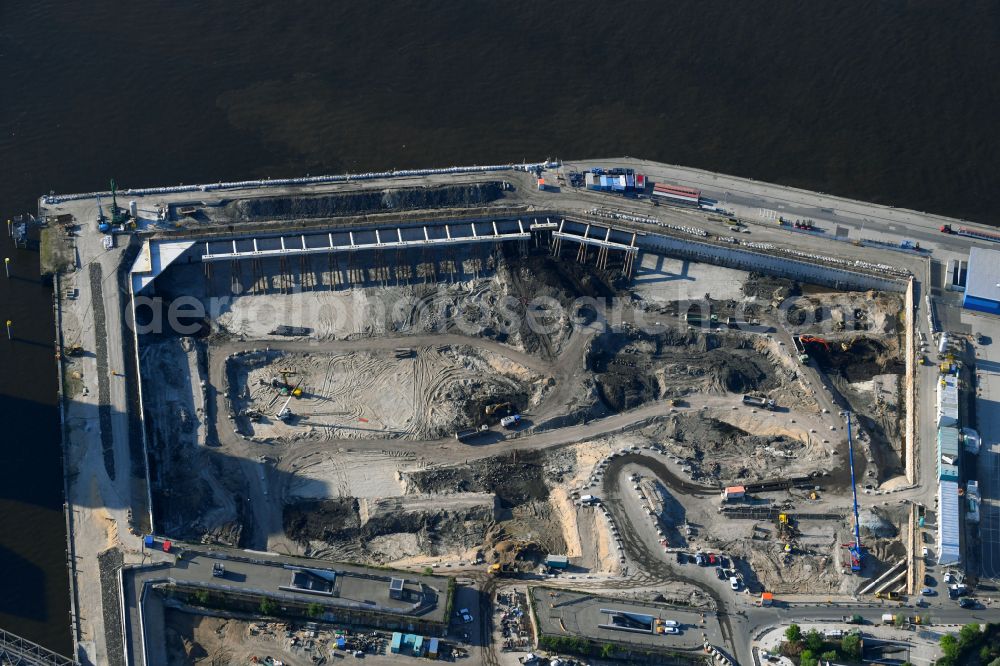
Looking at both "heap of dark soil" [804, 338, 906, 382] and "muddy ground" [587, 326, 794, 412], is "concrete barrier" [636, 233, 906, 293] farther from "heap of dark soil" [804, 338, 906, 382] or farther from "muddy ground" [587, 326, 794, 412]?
"muddy ground" [587, 326, 794, 412]

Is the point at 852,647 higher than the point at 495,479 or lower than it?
lower

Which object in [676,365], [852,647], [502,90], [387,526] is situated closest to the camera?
[852,647]

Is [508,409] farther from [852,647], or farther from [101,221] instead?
[101,221]

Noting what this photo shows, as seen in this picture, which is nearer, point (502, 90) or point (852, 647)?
point (852, 647)

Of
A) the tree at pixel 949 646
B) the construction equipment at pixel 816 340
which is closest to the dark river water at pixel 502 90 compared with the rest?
the construction equipment at pixel 816 340

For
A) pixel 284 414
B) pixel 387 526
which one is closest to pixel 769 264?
pixel 387 526

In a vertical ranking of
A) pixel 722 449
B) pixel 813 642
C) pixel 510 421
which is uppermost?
pixel 510 421

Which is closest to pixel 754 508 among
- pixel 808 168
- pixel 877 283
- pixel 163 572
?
pixel 877 283
